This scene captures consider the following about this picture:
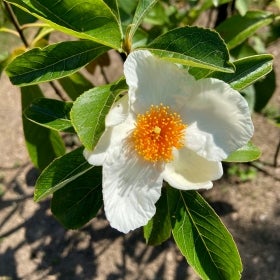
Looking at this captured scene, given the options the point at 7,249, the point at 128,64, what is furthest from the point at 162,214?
the point at 7,249

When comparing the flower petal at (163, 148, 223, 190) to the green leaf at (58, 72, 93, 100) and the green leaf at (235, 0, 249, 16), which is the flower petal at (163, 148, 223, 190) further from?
the green leaf at (235, 0, 249, 16)

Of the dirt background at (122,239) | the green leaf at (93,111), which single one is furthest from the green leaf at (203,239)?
the dirt background at (122,239)

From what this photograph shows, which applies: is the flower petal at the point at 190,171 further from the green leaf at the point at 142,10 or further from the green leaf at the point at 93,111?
the green leaf at the point at 142,10

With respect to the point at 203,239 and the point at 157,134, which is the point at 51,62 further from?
the point at 203,239

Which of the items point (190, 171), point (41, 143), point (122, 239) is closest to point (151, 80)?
point (190, 171)

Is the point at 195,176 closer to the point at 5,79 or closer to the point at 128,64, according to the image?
the point at 128,64

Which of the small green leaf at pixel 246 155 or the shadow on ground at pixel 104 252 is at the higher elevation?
the small green leaf at pixel 246 155

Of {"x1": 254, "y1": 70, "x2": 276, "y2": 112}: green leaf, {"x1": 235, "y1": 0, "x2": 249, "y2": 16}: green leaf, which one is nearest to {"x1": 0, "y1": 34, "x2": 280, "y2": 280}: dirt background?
{"x1": 254, "y1": 70, "x2": 276, "y2": 112}: green leaf
